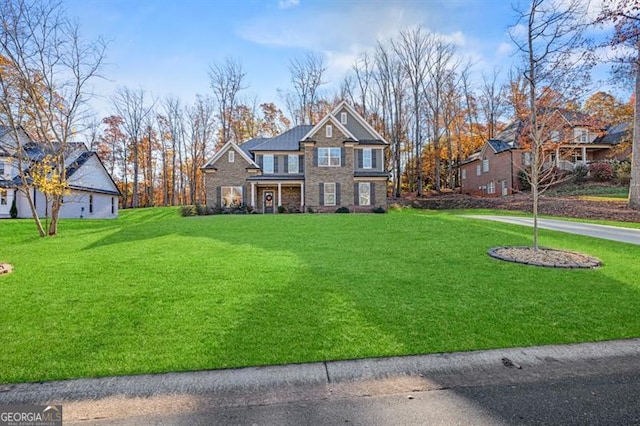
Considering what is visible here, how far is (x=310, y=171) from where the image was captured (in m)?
22.8

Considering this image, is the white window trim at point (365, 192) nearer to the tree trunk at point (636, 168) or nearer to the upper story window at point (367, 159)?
the upper story window at point (367, 159)

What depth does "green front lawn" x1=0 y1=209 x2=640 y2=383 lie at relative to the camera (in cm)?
341

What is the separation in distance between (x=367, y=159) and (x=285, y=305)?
20839mm

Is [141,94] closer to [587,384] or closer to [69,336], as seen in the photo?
[69,336]

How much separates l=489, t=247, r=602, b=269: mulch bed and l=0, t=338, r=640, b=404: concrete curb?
3.50 metres

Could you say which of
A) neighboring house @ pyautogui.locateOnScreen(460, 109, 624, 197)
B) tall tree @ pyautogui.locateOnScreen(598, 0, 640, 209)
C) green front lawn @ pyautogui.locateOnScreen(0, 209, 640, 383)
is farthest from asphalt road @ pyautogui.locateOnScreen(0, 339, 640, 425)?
neighboring house @ pyautogui.locateOnScreen(460, 109, 624, 197)

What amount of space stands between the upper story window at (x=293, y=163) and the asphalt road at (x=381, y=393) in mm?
21955

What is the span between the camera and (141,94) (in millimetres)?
39500

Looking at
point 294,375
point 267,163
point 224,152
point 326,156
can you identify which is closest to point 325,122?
point 326,156

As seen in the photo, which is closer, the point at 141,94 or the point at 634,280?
the point at 634,280

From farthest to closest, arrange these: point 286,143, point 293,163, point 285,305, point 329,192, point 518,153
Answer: point 518,153, point 286,143, point 293,163, point 329,192, point 285,305

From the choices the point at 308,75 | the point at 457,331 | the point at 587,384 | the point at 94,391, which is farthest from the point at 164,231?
the point at 308,75

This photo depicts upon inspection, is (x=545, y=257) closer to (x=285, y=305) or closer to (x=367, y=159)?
Result: (x=285, y=305)

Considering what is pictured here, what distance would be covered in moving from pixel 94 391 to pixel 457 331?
3758mm
